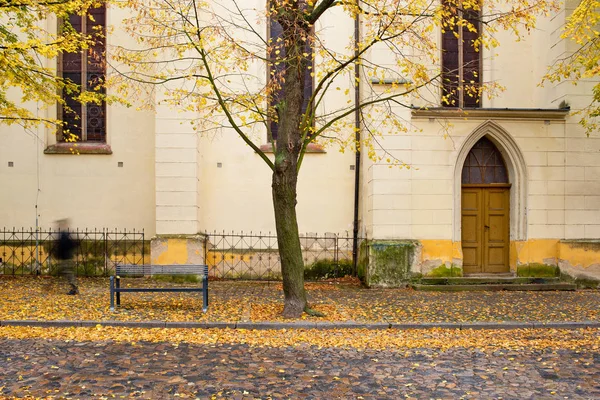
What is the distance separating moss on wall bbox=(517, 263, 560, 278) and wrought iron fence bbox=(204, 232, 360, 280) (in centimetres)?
431

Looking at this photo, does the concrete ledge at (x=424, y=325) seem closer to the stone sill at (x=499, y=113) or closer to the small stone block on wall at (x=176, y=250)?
the stone sill at (x=499, y=113)

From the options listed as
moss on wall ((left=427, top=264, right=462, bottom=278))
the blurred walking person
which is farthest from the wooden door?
the blurred walking person

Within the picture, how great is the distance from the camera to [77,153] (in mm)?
14664

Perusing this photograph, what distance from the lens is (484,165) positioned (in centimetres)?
1495

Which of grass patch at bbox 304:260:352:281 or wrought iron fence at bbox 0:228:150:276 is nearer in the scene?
wrought iron fence at bbox 0:228:150:276

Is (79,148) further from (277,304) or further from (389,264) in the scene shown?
(389,264)

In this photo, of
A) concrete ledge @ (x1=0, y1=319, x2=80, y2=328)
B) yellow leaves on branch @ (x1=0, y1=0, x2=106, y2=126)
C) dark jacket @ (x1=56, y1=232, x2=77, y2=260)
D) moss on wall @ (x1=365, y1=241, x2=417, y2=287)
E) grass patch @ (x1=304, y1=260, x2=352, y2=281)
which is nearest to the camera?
concrete ledge @ (x1=0, y1=319, x2=80, y2=328)

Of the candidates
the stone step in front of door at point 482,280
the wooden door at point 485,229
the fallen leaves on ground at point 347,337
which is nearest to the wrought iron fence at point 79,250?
the fallen leaves on ground at point 347,337

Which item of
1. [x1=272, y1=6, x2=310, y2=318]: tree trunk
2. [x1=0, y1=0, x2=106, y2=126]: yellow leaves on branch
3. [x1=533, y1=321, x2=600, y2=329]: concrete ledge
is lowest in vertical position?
[x1=533, y1=321, x2=600, y2=329]: concrete ledge

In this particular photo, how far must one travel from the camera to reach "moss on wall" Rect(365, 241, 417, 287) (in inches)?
544

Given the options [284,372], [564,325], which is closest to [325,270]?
[564,325]

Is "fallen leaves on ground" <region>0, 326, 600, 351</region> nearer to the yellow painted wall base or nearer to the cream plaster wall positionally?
the yellow painted wall base

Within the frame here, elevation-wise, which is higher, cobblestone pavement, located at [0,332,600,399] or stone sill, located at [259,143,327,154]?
stone sill, located at [259,143,327,154]

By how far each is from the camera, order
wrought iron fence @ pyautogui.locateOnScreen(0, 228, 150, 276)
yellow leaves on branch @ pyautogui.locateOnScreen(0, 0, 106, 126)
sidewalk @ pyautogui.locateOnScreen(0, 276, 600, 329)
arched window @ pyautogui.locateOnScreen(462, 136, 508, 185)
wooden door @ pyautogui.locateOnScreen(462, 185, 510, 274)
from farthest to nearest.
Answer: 1. wrought iron fence @ pyautogui.locateOnScreen(0, 228, 150, 276)
2. arched window @ pyautogui.locateOnScreen(462, 136, 508, 185)
3. wooden door @ pyautogui.locateOnScreen(462, 185, 510, 274)
4. yellow leaves on branch @ pyautogui.locateOnScreen(0, 0, 106, 126)
5. sidewalk @ pyautogui.locateOnScreen(0, 276, 600, 329)
